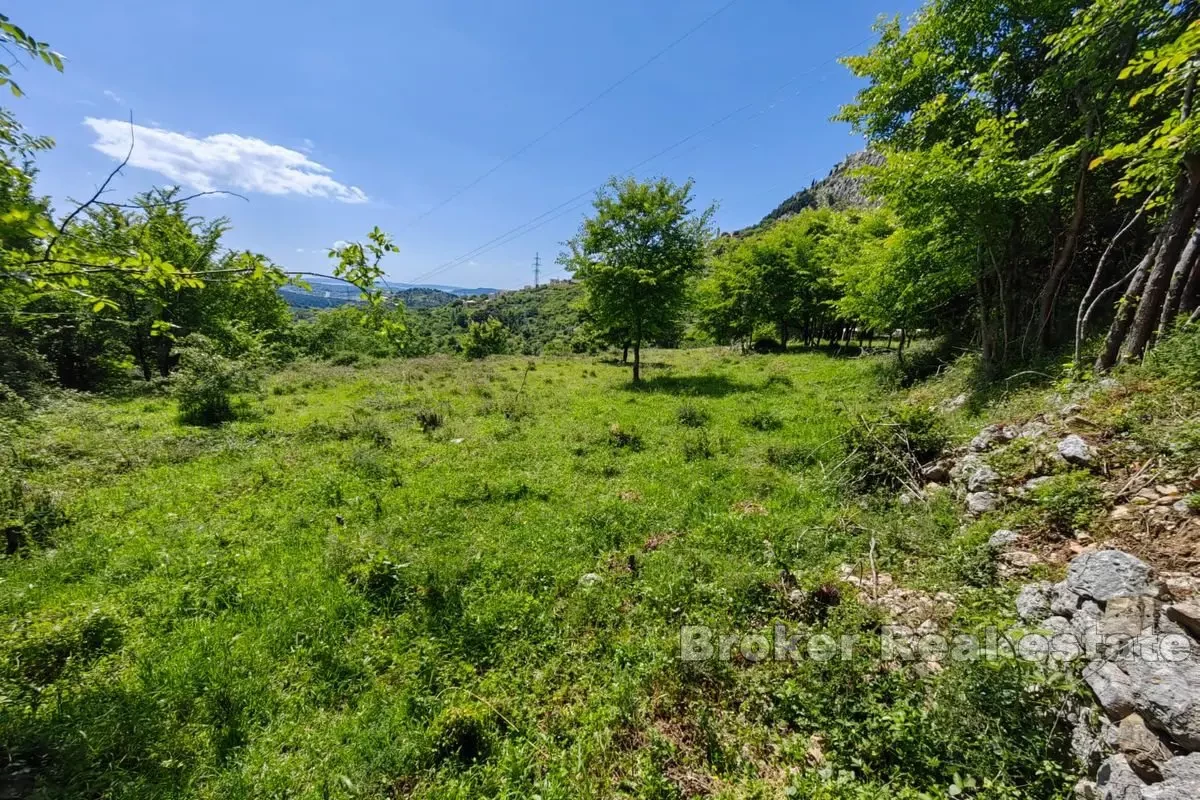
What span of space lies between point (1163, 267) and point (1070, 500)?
4324 millimetres

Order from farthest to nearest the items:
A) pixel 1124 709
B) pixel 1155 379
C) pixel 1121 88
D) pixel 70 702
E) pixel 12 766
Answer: pixel 1121 88 < pixel 1155 379 < pixel 70 702 < pixel 12 766 < pixel 1124 709

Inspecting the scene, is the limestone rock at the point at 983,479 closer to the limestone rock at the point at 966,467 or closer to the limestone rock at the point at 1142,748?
the limestone rock at the point at 966,467

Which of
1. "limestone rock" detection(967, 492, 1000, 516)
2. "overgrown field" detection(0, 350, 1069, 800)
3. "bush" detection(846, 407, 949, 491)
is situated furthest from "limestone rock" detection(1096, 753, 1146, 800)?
"bush" detection(846, 407, 949, 491)

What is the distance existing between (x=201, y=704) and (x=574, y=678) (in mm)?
3150

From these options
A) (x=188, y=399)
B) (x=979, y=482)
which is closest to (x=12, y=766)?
(x=979, y=482)

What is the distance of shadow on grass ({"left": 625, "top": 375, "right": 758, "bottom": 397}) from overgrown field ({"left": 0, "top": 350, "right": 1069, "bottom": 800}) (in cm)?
716

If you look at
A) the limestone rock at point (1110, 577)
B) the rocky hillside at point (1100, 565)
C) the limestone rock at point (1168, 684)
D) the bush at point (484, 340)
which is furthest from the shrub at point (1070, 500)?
the bush at point (484, 340)

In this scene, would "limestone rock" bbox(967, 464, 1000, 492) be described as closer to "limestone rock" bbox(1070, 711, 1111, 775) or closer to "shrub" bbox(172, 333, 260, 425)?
"limestone rock" bbox(1070, 711, 1111, 775)

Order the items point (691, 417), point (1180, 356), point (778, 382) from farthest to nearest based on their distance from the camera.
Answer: point (778, 382)
point (691, 417)
point (1180, 356)

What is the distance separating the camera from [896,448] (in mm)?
6785

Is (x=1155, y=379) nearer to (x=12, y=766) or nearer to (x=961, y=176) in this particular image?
(x=961, y=176)

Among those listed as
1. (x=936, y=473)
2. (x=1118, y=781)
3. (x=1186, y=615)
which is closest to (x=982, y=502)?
(x=936, y=473)

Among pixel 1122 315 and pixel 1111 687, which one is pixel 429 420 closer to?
pixel 1111 687

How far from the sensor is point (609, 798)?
2.97 m
